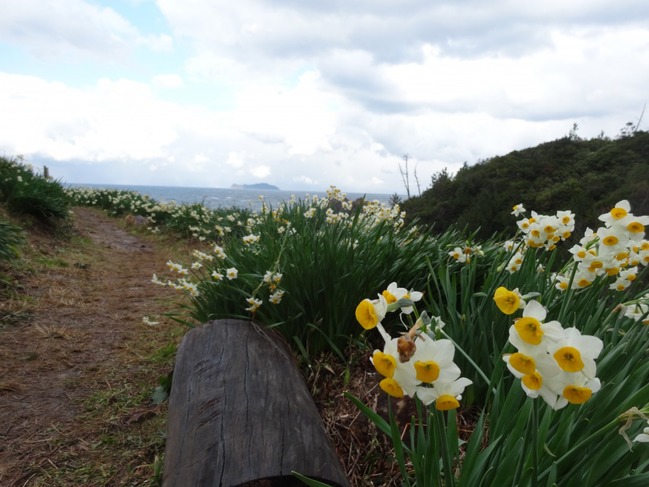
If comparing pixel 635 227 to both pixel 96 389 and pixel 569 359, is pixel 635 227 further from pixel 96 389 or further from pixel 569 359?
pixel 96 389

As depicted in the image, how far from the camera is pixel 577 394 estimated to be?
2.45ft

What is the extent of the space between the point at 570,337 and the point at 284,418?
1.24m

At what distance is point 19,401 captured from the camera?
8.80 ft

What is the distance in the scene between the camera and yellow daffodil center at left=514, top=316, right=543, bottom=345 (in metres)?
0.72

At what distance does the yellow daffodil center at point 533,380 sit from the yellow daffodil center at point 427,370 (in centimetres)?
15

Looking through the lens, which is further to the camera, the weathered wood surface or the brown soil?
the brown soil

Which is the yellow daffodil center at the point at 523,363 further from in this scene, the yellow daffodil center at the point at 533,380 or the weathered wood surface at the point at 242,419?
the weathered wood surface at the point at 242,419

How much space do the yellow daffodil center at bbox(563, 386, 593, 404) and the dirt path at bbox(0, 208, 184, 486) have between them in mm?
1842

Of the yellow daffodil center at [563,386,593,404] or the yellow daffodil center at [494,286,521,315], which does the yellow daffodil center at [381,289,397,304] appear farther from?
the yellow daffodil center at [563,386,593,404]

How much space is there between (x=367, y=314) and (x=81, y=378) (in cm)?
282

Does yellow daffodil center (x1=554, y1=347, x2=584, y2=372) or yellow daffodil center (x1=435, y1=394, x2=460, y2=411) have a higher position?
yellow daffodil center (x1=554, y1=347, x2=584, y2=372)

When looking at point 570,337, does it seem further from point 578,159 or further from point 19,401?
point 578,159

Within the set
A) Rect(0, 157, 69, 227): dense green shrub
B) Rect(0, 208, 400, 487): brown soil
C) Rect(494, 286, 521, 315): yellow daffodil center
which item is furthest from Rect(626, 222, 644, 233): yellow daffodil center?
Rect(0, 157, 69, 227): dense green shrub

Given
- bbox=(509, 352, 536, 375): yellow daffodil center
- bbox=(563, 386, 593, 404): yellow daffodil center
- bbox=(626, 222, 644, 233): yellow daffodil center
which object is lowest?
bbox=(563, 386, 593, 404): yellow daffodil center
